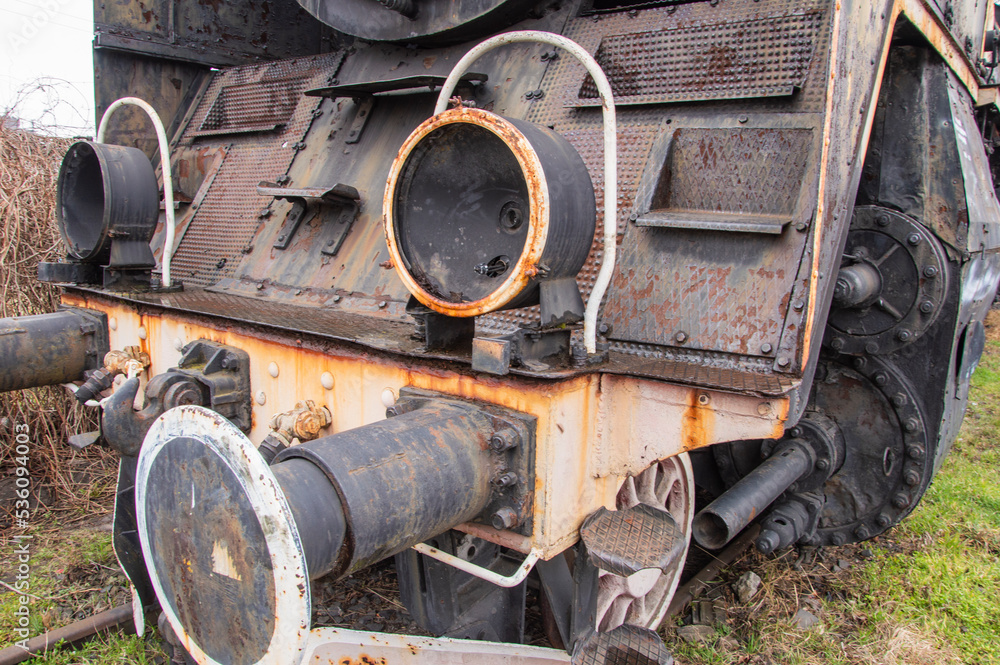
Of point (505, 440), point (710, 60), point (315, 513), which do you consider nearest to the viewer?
point (315, 513)

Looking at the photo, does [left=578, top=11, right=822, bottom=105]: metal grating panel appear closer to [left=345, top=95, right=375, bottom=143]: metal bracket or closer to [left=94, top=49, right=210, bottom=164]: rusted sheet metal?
[left=345, top=95, right=375, bottom=143]: metal bracket

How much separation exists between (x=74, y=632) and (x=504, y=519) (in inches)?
80.8

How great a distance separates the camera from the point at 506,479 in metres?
→ 1.94

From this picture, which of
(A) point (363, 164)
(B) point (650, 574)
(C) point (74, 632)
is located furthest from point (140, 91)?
(B) point (650, 574)

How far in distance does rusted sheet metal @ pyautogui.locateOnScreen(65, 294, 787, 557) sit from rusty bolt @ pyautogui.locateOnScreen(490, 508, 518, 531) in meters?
0.06

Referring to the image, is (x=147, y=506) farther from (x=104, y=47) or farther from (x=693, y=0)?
(x=104, y=47)

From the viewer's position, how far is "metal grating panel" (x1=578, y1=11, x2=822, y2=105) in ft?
7.59

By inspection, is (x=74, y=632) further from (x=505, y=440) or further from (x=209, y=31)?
(x=209, y=31)

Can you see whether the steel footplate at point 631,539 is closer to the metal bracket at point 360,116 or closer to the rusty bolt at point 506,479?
the rusty bolt at point 506,479

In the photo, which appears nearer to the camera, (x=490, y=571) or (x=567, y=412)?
(x=567, y=412)

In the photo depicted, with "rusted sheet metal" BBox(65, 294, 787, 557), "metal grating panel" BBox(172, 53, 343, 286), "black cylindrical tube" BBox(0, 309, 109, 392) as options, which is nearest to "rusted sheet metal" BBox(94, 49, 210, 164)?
"metal grating panel" BBox(172, 53, 343, 286)

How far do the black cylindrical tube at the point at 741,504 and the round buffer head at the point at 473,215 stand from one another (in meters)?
0.98

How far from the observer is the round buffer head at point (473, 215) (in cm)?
188

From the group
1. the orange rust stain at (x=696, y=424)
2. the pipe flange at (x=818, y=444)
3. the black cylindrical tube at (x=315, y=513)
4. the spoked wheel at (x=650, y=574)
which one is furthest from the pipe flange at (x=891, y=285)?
the black cylindrical tube at (x=315, y=513)
